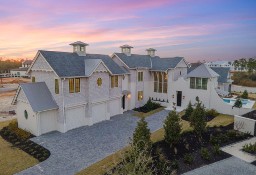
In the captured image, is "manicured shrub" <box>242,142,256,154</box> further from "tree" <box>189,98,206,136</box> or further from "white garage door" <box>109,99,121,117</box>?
"white garage door" <box>109,99,121,117</box>

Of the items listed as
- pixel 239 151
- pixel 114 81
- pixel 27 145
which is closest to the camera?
pixel 239 151

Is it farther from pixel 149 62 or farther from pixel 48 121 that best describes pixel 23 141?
pixel 149 62

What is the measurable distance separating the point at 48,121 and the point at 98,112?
21.0 feet

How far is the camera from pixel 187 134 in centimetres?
2195

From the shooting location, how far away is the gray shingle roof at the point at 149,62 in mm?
33981

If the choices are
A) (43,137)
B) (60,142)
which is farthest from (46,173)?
(43,137)

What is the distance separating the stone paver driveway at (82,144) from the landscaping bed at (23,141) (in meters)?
0.62

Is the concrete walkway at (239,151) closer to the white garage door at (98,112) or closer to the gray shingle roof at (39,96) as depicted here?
the white garage door at (98,112)

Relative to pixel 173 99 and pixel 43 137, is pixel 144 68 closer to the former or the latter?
pixel 173 99

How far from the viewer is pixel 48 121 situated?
23234mm

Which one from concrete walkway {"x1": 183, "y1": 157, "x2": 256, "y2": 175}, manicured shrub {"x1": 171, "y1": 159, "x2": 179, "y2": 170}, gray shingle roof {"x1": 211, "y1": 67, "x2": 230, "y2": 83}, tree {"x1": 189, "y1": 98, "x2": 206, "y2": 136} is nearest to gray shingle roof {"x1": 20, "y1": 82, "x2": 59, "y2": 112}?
manicured shrub {"x1": 171, "y1": 159, "x2": 179, "y2": 170}

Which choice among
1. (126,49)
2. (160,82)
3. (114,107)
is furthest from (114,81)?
(160,82)

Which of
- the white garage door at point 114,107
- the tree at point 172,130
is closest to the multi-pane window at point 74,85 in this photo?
the white garage door at point 114,107

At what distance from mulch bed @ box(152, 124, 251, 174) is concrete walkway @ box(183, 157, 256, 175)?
18.8 inches
